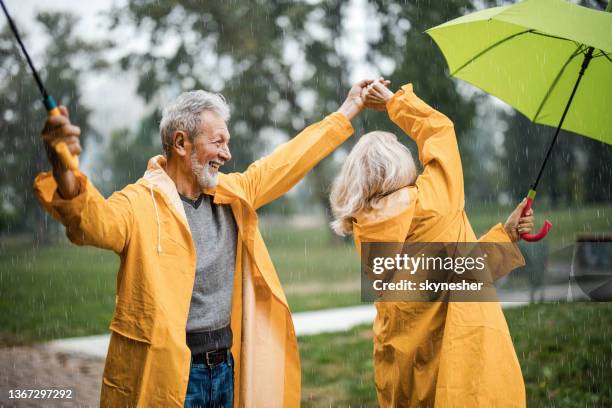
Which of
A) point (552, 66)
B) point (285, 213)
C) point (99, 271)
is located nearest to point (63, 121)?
point (552, 66)

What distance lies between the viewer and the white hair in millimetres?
3098

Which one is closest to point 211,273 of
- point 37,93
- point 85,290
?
point 85,290

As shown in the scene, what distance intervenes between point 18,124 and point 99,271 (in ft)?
52.3

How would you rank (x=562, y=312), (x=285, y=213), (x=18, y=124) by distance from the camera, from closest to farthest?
(x=562, y=312) → (x=18, y=124) → (x=285, y=213)

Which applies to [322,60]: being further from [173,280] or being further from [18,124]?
[173,280]

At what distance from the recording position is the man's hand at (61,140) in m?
2.29

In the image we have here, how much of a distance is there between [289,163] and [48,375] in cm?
458

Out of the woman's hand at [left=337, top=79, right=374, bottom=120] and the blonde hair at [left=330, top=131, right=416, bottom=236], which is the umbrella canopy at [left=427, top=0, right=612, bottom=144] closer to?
the woman's hand at [left=337, top=79, right=374, bottom=120]

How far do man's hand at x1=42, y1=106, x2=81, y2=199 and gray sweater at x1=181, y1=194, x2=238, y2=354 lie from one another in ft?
2.77

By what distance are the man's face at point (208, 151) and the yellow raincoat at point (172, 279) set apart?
11 centimetres

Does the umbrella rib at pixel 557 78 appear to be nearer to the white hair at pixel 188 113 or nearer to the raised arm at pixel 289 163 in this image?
the raised arm at pixel 289 163

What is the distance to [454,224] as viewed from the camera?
3.18 metres

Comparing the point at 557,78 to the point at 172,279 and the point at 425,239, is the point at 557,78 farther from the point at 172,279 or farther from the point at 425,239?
the point at 172,279

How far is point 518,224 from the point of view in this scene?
3.27 meters
